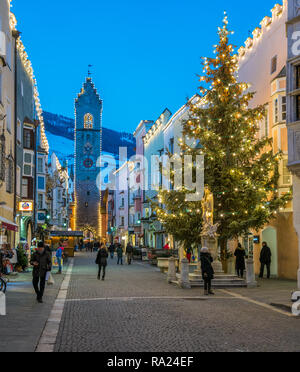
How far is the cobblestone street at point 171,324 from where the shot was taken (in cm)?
973

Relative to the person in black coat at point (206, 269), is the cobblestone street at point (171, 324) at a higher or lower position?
lower

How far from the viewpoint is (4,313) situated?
537 inches

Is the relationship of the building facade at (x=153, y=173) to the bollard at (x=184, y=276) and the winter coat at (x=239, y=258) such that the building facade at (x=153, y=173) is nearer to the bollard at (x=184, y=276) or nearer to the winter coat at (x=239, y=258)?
the winter coat at (x=239, y=258)

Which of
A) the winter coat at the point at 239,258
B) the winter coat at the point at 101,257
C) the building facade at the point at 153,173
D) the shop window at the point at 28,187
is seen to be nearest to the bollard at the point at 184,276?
the winter coat at the point at 101,257

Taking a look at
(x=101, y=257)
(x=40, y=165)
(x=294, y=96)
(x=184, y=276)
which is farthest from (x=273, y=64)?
(x=40, y=165)

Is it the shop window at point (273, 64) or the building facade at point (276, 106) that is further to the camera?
the shop window at point (273, 64)

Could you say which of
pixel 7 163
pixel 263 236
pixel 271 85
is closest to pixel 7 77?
pixel 7 163

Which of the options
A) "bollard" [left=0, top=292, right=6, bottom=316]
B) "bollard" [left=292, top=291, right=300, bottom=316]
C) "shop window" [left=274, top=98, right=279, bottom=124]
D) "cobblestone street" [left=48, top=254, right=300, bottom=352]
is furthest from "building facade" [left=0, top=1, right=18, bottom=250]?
"bollard" [left=292, top=291, right=300, bottom=316]

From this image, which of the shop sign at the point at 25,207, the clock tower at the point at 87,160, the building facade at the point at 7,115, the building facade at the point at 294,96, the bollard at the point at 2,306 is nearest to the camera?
the bollard at the point at 2,306

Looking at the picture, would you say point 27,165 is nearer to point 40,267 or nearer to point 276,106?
point 276,106

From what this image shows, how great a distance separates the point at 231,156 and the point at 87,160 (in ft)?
253

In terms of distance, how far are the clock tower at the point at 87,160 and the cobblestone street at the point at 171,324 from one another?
82736 mm

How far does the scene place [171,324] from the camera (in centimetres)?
1222
